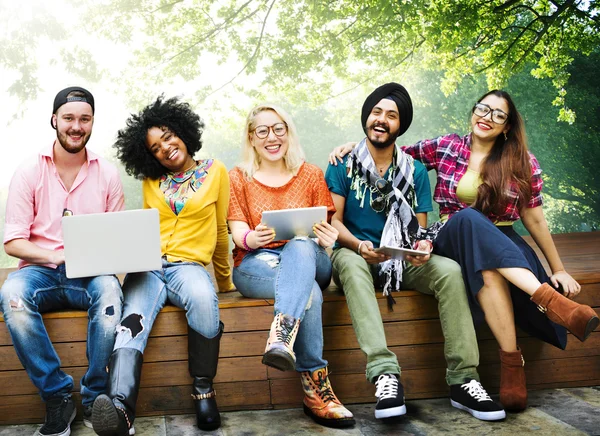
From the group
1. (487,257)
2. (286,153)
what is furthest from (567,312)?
(286,153)

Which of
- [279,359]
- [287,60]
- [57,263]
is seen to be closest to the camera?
[279,359]

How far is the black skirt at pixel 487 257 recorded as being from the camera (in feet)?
7.61

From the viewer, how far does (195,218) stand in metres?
2.50

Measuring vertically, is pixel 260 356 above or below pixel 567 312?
below

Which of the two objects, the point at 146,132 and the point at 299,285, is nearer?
the point at 299,285

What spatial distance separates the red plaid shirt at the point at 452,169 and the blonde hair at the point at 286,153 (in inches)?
19.7

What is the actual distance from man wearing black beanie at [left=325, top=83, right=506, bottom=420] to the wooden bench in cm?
15

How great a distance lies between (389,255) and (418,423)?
0.58 meters

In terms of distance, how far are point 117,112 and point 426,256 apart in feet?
18.0

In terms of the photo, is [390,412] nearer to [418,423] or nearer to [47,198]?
[418,423]

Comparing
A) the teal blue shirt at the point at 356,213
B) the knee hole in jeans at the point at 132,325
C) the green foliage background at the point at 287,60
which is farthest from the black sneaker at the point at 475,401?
the green foliage background at the point at 287,60

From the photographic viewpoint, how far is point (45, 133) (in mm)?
7289

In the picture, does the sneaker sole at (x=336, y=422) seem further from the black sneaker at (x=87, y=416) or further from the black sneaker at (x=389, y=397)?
the black sneaker at (x=87, y=416)

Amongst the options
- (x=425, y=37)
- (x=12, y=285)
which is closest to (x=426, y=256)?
(x=12, y=285)
